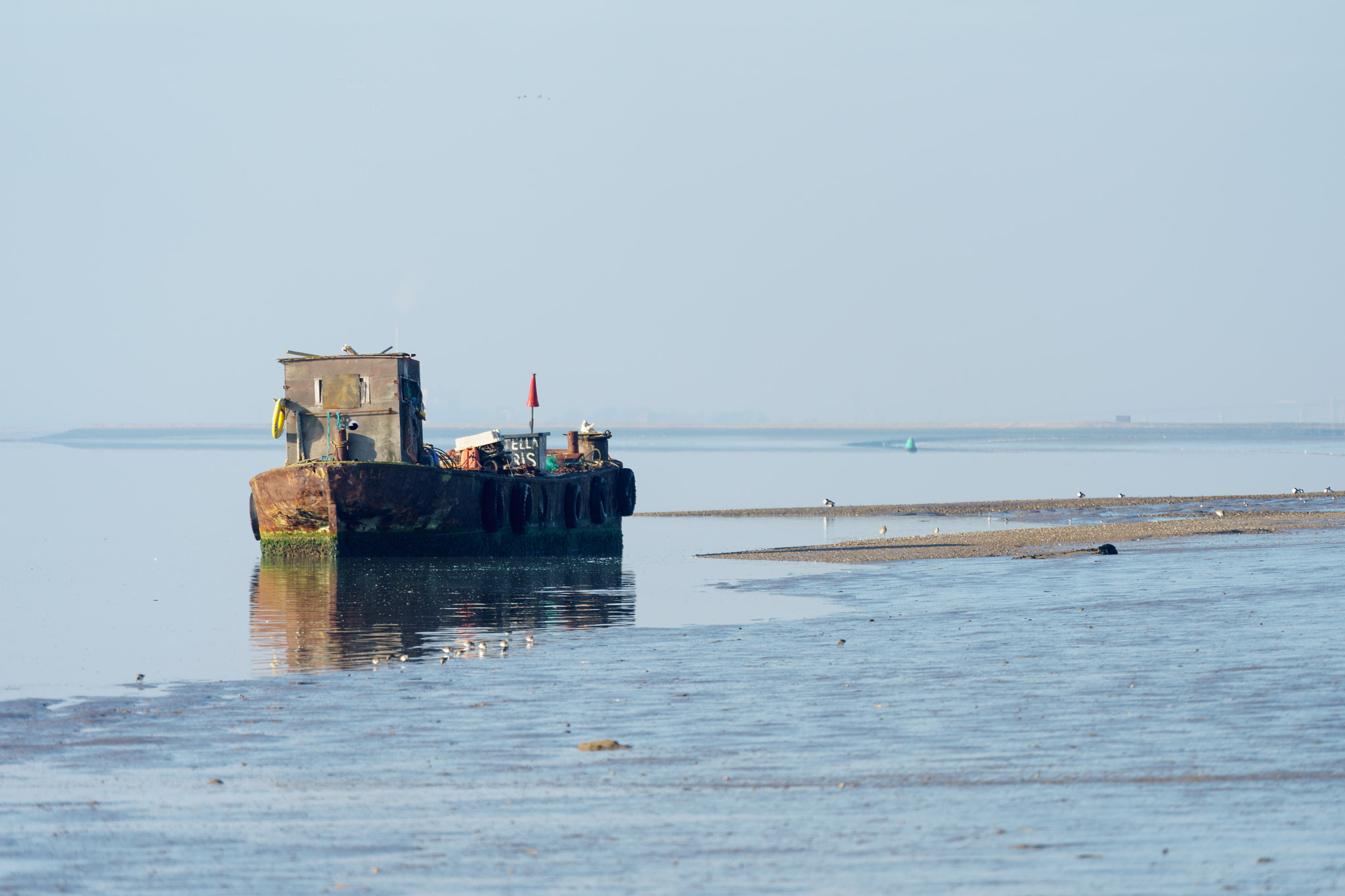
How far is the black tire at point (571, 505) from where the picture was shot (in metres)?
44.3

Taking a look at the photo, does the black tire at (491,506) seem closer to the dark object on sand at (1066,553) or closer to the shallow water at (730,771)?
the dark object on sand at (1066,553)

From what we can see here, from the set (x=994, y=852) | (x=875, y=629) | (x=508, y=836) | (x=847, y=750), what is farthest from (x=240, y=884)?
(x=875, y=629)

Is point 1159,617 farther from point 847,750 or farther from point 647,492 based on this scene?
point 647,492

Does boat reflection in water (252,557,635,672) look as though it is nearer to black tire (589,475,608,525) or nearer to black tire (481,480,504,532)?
black tire (481,480,504,532)

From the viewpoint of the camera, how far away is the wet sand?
3566cm

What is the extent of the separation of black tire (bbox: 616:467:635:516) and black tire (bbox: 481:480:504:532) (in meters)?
10.6

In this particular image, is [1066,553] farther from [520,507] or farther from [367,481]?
[367,481]

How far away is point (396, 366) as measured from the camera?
36.2 m

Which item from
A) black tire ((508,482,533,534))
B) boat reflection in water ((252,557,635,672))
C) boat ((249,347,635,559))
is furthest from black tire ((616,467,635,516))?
boat reflection in water ((252,557,635,672))

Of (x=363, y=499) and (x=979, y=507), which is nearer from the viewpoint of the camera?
(x=363, y=499)

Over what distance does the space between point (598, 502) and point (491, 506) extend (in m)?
8.82

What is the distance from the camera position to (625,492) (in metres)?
49.7

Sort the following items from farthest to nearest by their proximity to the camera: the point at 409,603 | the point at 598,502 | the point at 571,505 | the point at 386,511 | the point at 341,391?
the point at 598,502 → the point at 571,505 → the point at 341,391 → the point at 386,511 → the point at 409,603

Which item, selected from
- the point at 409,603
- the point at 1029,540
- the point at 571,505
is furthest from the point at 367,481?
the point at 1029,540
